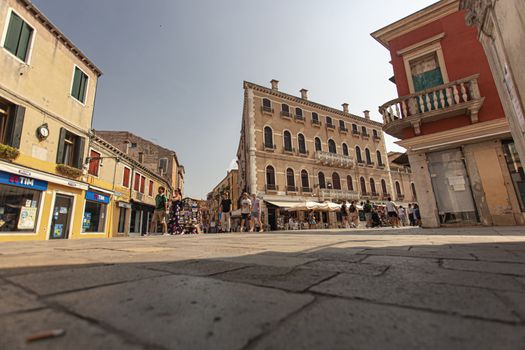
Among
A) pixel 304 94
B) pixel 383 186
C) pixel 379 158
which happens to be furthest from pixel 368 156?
pixel 304 94

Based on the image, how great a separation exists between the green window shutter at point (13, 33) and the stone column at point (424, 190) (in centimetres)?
1415

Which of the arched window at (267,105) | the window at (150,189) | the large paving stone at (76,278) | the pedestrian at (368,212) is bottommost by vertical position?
the large paving stone at (76,278)

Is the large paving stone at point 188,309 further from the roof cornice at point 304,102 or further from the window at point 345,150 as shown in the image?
the window at point 345,150

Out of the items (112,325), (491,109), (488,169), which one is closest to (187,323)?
(112,325)

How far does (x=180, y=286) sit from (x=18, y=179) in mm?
10586

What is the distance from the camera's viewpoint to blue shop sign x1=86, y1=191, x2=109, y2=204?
11.7 m

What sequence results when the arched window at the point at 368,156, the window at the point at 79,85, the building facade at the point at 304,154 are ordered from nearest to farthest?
the window at the point at 79,85 < the building facade at the point at 304,154 < the arched window at the point at 368,156

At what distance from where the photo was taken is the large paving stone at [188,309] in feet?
1.98

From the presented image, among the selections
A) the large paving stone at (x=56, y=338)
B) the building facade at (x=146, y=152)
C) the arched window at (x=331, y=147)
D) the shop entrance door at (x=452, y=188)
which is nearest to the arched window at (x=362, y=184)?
the arched window at (x=331, y=147)

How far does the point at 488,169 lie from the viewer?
6895 mm

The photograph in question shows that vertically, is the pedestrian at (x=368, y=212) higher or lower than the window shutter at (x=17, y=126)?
lower

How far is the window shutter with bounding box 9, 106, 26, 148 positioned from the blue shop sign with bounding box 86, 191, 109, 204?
3.91 m

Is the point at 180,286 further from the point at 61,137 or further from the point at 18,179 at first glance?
the point at 61,137

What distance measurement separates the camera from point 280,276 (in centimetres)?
130
